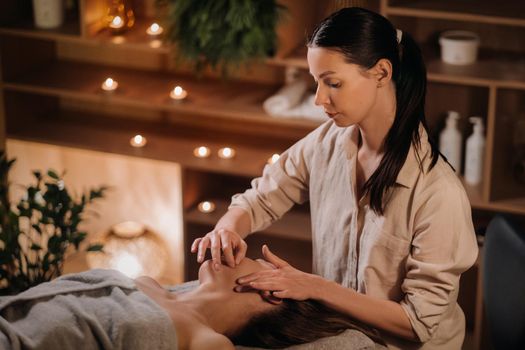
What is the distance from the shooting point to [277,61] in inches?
129

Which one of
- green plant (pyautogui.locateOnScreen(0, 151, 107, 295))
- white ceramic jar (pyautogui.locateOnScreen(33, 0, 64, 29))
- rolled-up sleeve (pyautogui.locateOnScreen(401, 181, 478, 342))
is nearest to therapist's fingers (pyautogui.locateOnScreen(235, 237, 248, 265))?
rolled-up sleeve (pyautogui.locateOnScreen(401, 181, 478, 342))

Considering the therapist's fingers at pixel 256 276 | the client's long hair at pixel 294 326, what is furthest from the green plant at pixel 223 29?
the client's long hair at pixel 294 326

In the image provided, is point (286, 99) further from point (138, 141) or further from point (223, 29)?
point (138, 141)

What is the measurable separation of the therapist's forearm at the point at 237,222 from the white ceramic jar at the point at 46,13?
5.62 feet

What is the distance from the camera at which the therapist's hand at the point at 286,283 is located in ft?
6.23

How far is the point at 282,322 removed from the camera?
1.95 meters

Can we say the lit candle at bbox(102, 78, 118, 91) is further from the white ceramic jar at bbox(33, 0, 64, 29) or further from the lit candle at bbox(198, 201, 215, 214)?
the lit candle at bbox(198, 201, 215, 214)

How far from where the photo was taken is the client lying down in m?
1.77

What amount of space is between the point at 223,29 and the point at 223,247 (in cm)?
Result: 133

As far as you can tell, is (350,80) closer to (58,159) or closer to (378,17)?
(378,17)

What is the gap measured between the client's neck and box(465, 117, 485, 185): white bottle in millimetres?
1487

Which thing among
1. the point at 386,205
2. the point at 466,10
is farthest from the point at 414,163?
the point at 466,10

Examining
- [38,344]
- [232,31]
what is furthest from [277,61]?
[38,344]

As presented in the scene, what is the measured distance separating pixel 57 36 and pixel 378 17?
1984mm
